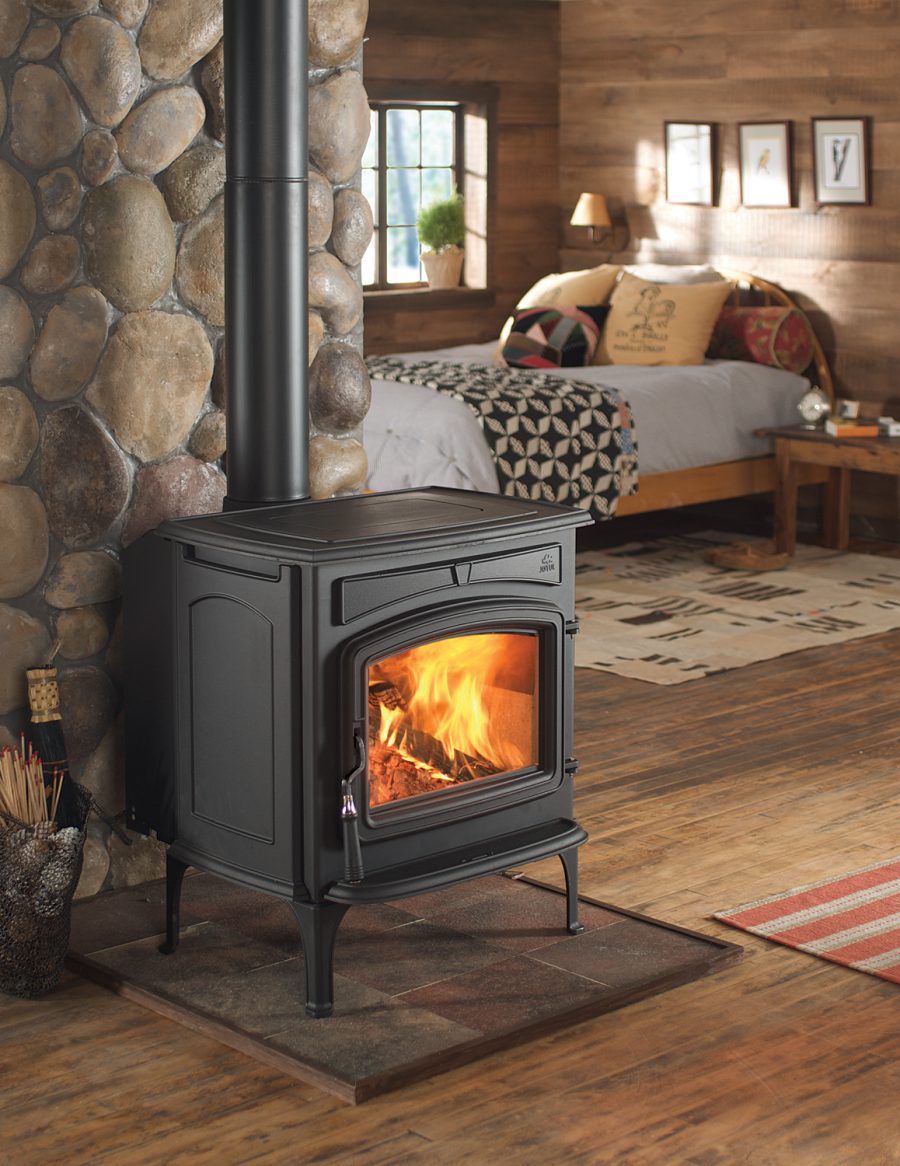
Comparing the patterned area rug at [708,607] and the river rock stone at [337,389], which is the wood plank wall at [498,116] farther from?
the river rock stone at [337,389]

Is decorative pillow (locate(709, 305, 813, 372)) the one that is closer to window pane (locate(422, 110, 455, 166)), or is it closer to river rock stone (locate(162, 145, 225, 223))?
window pane (locate(422, 110, 455, 166))

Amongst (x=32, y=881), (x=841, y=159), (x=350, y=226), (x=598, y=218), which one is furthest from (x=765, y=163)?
(x=32, y=881)

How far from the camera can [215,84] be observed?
128 inches

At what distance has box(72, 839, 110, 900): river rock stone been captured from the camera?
3350 mm

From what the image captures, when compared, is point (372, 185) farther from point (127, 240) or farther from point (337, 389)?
point (127, 240)

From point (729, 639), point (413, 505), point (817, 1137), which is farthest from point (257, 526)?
point (729, 639)

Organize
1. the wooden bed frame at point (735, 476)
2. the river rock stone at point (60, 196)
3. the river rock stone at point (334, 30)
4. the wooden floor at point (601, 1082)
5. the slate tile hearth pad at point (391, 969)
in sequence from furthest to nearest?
1. the wooden bed frame at point (735, 476)
2. the river rock stone at point (334, 30)
3. the river rock stone at point (60, 196)
4. the slate tile hearth pad at point (391, 969)
5. the wooden floor at point (601, 1082)

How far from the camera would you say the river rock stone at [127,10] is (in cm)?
310

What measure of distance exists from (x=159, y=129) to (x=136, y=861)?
142cm

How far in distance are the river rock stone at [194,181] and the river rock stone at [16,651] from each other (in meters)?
0.81

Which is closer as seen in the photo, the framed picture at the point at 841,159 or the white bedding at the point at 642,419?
the white bedding at the point at 642,419

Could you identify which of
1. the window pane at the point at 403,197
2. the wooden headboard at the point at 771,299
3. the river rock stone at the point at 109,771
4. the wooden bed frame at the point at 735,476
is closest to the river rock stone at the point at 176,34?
the river rock stone at the point at 109,771

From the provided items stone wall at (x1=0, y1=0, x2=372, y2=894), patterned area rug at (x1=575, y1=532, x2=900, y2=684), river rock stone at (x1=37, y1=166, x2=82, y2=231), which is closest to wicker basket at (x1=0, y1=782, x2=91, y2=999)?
stone wall at (x1=0, y1=0, x2=372, y2=894)

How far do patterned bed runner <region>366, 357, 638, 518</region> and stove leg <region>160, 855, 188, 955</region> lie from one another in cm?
343
